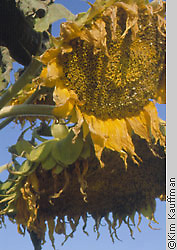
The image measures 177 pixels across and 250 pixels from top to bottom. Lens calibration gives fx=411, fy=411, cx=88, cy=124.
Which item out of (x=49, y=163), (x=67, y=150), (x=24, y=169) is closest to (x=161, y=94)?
(x=67, y=150)

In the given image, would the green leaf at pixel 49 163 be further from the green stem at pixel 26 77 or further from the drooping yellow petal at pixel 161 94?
the drooping yellow petal at pixel 161 94

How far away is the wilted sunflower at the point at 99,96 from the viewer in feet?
4.80

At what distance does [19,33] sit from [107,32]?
16.9 inches

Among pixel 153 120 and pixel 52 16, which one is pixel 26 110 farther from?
pixel 153 120

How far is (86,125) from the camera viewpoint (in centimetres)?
153

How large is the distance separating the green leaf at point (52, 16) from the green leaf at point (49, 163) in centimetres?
61

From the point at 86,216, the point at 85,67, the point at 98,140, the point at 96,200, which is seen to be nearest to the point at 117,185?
the point at 96,200

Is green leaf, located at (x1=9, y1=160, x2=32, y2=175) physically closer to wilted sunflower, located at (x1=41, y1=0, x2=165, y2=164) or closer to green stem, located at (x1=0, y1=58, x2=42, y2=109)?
green stem, located at (x1=0, y1=58, x2=42, y2=109)

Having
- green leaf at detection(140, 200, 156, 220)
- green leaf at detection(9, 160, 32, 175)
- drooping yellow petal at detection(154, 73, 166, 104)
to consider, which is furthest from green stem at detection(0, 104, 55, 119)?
green leaf at detection(140, 200, 156, 220)

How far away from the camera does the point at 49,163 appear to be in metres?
1.92

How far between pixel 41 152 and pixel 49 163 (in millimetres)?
70

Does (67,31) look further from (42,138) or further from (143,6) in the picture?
(42,138)

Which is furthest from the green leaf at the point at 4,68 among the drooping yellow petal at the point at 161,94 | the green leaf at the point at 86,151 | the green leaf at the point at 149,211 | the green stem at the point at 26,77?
the green leaf at the point at 149,211

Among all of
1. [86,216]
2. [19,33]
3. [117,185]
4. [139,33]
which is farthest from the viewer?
[86,216]
